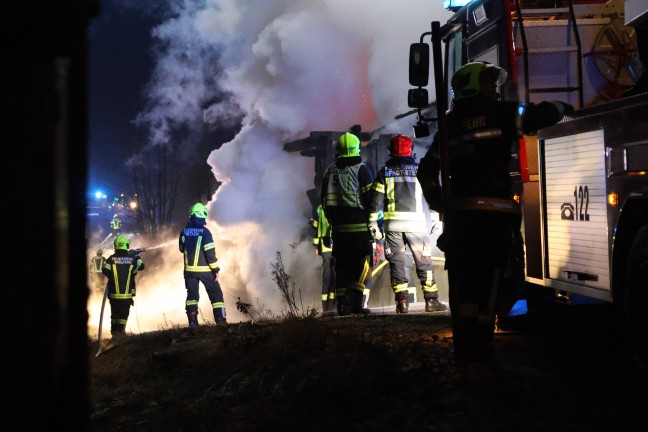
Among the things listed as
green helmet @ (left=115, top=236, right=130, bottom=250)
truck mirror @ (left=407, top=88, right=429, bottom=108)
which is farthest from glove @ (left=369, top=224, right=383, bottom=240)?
green helmet @ (left=115, top=236, right=130, bottom=250)

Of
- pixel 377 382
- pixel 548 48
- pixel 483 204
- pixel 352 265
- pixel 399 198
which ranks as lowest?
pixel 377 382

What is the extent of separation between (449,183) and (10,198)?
10.4 ft

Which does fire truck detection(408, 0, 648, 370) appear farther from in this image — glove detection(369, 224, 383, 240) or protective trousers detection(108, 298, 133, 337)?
protective trousers detection(108, 298, 133, 337)

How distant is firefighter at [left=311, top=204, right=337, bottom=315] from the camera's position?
393 inches

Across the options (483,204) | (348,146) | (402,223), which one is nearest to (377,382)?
(483,204)

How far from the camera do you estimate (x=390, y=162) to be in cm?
850

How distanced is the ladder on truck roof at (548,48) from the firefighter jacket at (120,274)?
24.3 feet

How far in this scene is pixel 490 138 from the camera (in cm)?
455

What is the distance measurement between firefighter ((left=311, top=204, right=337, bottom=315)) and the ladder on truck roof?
162 inches

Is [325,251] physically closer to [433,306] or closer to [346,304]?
[346,304]

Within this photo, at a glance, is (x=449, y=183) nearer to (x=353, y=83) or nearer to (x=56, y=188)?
(x=56, y=188)

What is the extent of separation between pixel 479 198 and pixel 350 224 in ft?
13.3

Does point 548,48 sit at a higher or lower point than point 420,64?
higher

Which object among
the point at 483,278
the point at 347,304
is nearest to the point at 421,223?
the point at 347,304
